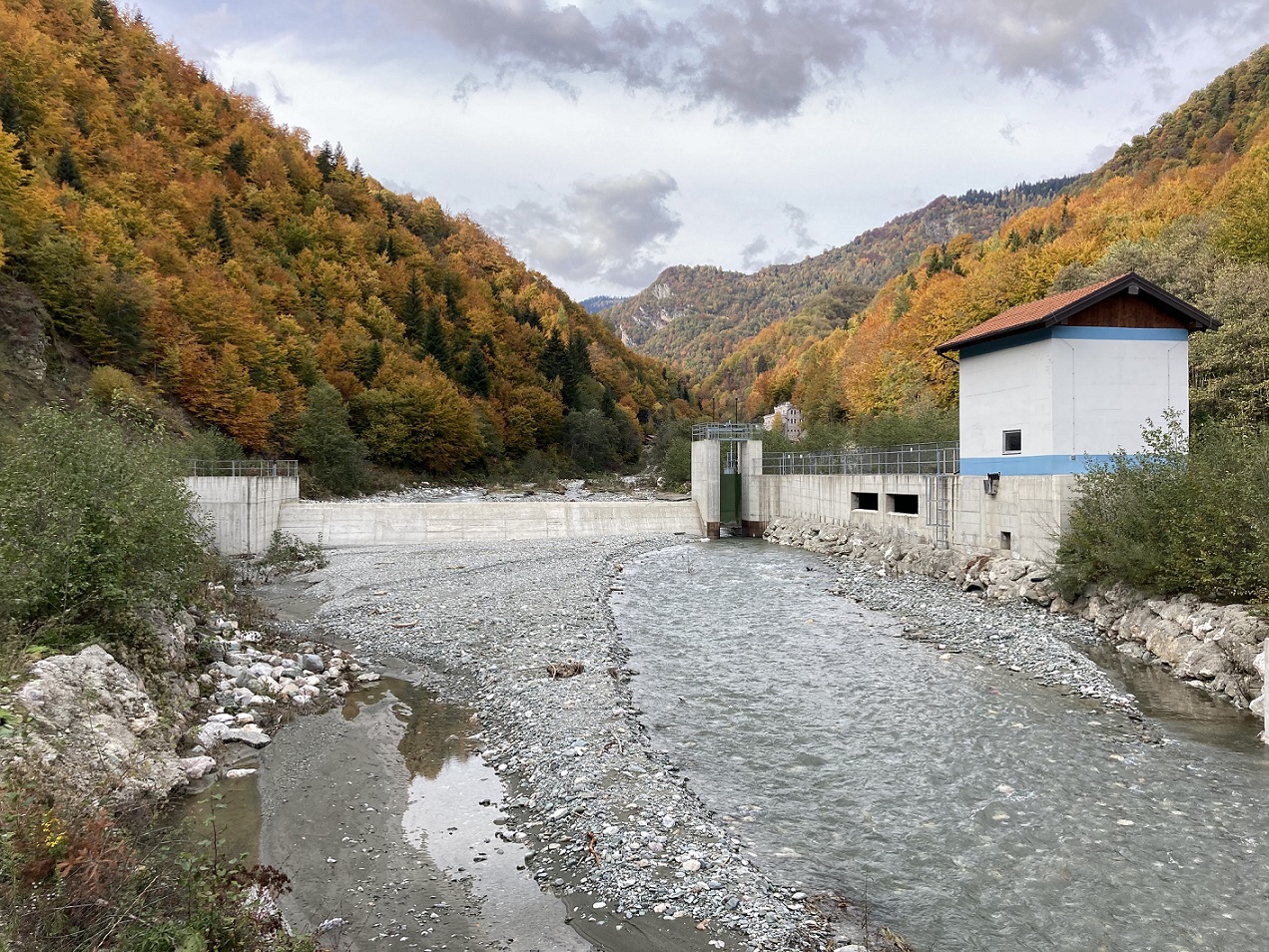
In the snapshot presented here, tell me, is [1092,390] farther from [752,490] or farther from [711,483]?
[711,483]

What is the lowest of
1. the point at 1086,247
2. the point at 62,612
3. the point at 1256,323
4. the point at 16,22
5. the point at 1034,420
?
the point at 62,612

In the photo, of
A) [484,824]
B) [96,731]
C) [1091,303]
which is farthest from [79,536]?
[1091,303]

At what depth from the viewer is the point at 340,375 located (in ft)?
214

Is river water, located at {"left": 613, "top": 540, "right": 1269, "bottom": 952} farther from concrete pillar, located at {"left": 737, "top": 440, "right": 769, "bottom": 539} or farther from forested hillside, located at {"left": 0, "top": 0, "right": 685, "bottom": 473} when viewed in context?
forested hillside, located at {"left": 0, "top": 0, "right": 685, "bottom": 473}

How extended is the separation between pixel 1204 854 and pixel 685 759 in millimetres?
6230

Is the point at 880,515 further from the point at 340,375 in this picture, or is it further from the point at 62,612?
the point at 340,375

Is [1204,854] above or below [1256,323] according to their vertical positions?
below

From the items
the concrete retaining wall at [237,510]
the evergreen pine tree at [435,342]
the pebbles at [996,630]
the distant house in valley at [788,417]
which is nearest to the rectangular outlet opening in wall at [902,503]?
the pebbles at [996,630]

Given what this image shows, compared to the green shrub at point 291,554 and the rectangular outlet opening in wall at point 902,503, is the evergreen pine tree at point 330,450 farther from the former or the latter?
the rectangular outlet opening in wall at point 902,503

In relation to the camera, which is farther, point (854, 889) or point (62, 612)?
point (62, 612)

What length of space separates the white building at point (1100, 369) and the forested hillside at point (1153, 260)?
237cm

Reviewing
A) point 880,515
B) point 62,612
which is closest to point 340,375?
point 880,515

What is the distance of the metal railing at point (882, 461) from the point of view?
27.1 meters

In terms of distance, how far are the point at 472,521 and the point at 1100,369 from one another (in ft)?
92.7
